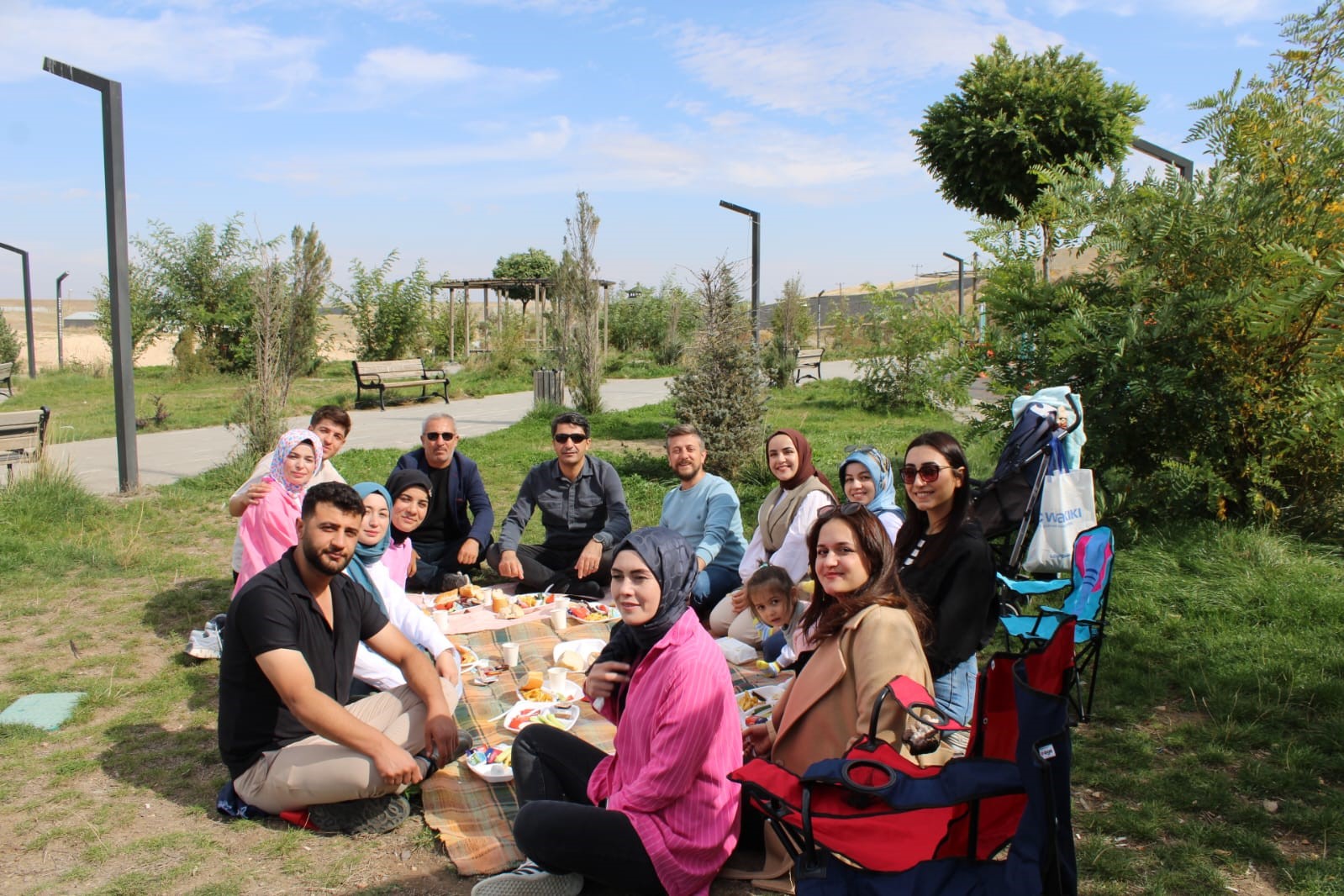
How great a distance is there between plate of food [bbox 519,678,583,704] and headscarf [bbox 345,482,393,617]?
2.74ft

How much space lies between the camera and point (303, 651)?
3377 mm

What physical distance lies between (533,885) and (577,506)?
3.73 meters

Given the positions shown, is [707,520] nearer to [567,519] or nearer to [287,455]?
[567,519]

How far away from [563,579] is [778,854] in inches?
144

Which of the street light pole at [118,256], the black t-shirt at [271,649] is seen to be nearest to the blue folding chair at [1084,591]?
the black t-shirt at [271,649]

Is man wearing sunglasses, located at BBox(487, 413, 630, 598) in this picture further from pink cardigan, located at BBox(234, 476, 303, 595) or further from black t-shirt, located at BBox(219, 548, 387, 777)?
black t-shirt, located at BBox(219, 548, 387, 777)

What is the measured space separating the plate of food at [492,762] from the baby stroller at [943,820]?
1.76 m

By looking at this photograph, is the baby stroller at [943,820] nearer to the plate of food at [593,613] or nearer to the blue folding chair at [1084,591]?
the blue folding chair at [1084,591]

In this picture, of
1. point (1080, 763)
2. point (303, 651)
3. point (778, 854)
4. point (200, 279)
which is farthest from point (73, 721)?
point (200, 279)

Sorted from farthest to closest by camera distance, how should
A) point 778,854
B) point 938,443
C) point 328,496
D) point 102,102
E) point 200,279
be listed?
1. point 200,279
2. point 102,102
3. point 938,443
4. point 328,496
5. point 778,854

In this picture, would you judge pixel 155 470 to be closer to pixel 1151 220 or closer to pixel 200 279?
pixel 1151 220

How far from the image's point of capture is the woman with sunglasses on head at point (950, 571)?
133 inches

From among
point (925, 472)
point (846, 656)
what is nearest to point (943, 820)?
point (846, 656)

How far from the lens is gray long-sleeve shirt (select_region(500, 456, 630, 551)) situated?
6535 millimetres
